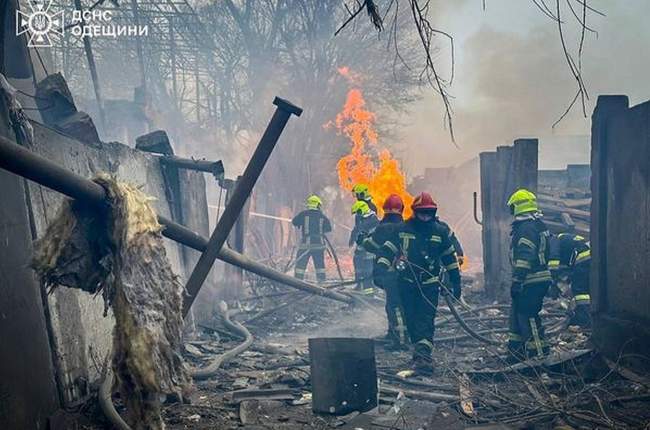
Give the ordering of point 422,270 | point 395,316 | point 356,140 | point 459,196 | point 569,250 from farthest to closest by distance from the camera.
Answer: point 356,140
point 459,196
point 569,250
point 395,316
point 422,270

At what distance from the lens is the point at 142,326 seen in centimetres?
214

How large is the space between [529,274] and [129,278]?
5515 millimetres

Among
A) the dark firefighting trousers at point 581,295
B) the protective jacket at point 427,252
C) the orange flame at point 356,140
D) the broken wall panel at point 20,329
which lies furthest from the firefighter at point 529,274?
the orange flame at point 356,140

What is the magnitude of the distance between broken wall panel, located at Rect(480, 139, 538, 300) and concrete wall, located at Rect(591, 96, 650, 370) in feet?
11.2

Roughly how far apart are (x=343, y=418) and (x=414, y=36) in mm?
23642

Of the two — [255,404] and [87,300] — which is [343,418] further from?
[87,300]

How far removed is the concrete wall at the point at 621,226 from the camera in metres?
5.62

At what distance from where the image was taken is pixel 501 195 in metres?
10.5

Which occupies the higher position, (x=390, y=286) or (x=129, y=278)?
(x=129, y=278)

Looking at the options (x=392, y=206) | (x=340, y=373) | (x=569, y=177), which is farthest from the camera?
(x=569, y=177)

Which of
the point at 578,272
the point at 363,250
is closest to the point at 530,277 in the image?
the point at 578,272

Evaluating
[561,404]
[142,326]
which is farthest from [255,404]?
[142,326]

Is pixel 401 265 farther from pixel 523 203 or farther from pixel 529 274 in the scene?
pixel 523 203

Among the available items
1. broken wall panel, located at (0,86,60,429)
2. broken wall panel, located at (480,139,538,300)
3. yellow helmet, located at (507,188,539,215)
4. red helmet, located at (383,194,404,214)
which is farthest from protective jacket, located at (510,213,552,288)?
broken wall panel, located at (0,86,60,429)
